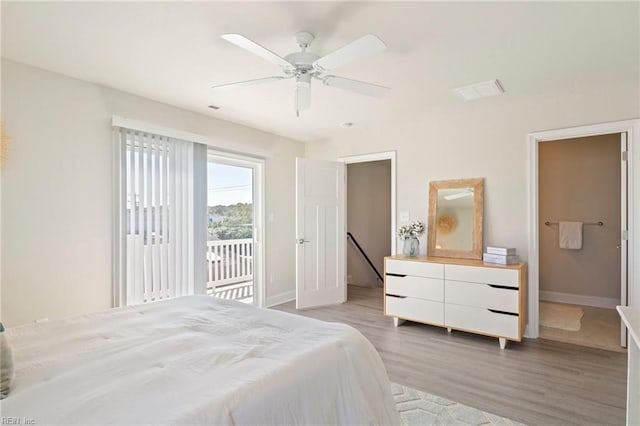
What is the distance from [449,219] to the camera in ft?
12.9

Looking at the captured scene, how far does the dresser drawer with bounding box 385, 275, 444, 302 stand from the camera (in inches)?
139

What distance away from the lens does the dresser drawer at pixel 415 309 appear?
353 centimetres

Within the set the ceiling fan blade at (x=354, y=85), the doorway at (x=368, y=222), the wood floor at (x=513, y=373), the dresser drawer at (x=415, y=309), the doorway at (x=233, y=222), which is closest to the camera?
the wood floor at (x=513, y=373)

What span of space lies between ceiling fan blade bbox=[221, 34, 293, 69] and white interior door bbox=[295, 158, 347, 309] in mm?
2458

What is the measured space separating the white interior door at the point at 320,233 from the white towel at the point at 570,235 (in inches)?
121

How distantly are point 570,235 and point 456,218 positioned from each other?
82.7 inches

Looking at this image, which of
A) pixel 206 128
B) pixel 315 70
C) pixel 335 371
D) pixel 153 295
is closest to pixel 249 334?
pixel 335 371

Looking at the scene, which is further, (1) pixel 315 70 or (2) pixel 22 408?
(1) pixel 315 70

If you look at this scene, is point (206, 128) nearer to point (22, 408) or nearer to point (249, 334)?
point (249, 334)

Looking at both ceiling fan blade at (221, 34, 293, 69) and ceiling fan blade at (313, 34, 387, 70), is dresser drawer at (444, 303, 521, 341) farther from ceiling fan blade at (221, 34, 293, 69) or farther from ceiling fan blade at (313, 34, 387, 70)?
ceiling fan blade at (221, 34, 293, 69)

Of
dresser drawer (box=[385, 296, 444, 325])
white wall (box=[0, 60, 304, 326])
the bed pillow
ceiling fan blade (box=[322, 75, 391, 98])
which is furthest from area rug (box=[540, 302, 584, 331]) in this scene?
white wall (box=[0, 60, 304, 326])

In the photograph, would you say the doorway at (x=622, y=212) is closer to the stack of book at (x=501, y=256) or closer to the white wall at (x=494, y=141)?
the white wall at (x=494, y=141)

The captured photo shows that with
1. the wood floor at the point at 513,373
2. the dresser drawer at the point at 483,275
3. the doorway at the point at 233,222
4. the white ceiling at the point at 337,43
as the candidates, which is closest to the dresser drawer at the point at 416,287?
the dresser drawer at the point at 483,275

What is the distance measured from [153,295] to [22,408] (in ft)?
8.01
